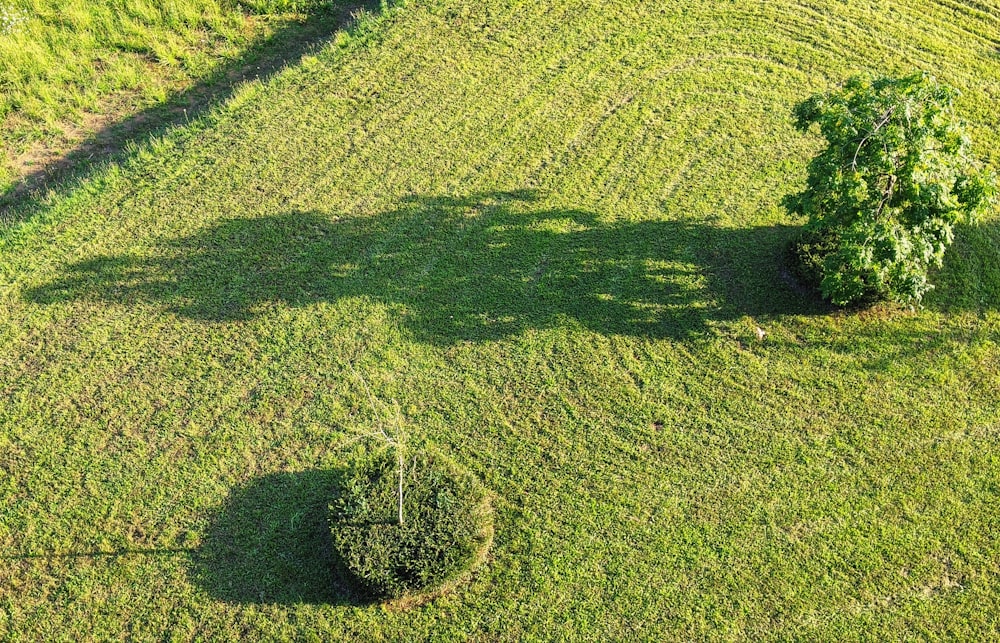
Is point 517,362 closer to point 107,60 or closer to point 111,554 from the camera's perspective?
point 111,554

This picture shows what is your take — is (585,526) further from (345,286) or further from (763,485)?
(345,286)

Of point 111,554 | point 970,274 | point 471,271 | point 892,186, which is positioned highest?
point 892,186

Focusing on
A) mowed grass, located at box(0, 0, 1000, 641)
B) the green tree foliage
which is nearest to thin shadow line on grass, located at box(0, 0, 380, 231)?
mowed grass, located at box(0, 0, 1000, 641)

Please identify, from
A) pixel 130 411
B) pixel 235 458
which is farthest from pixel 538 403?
pixel 130 411

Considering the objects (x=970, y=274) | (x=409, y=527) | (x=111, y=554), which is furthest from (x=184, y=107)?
(x=970, y=274)

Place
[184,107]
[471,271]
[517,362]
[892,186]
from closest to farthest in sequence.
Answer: [892,186] → [517,362] → [471,271] → [184,107]

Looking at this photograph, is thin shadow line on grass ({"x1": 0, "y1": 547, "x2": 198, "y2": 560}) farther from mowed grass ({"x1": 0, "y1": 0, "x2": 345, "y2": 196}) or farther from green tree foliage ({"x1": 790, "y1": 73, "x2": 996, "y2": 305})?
green tree foliage ({"x1": 790, "y1": 73, "x2": 996, "y2": 305})

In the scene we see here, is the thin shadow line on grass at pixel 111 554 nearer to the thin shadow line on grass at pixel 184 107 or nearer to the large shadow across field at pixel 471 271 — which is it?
the large shadow across field at pixel 471 271
